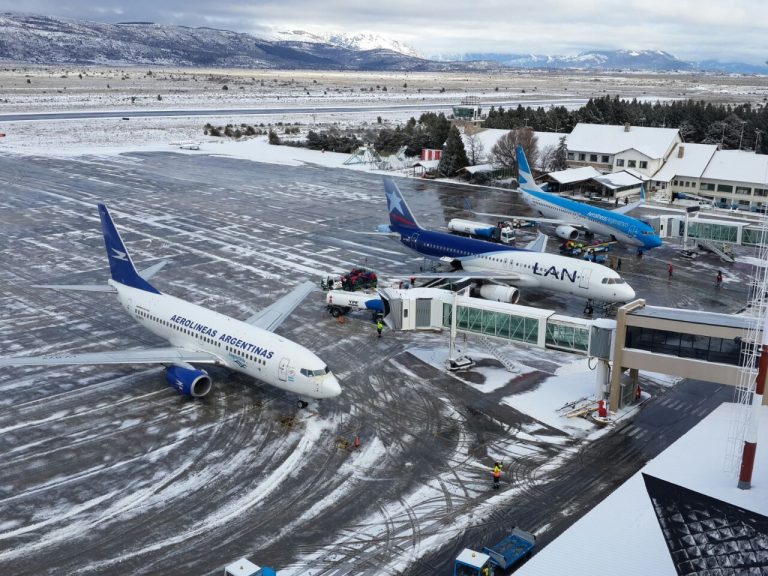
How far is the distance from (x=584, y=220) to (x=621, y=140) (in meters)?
43.3

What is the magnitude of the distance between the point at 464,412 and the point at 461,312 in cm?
714

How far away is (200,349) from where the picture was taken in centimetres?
4138

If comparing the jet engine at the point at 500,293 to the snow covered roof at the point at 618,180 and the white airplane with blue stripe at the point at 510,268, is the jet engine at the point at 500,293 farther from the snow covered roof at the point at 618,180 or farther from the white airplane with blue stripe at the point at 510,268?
the snow covered roof at the point at 618,180

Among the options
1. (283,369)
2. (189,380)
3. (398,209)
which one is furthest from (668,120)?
(189,380)

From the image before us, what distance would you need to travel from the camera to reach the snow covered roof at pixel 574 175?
342 feet

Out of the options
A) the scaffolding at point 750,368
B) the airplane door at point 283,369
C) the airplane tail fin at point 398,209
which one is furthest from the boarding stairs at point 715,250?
the airplane door at point 283,369

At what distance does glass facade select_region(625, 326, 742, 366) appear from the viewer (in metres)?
34.6

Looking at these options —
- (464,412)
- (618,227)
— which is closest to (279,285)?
(464,412)

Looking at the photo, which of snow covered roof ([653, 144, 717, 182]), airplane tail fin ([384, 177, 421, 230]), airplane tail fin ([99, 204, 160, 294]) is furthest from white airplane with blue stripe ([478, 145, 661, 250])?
airplane tail fin ([99, 204, 160, 294])

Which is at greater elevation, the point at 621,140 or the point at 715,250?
the point at 621,140

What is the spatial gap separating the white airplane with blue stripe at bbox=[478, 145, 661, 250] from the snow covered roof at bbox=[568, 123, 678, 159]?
30.6 m

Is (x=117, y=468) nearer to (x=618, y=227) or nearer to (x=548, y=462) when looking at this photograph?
(x=548, y=462)

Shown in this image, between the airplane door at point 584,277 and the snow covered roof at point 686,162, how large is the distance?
2458 inches

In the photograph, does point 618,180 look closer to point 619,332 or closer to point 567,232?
point 567,232
